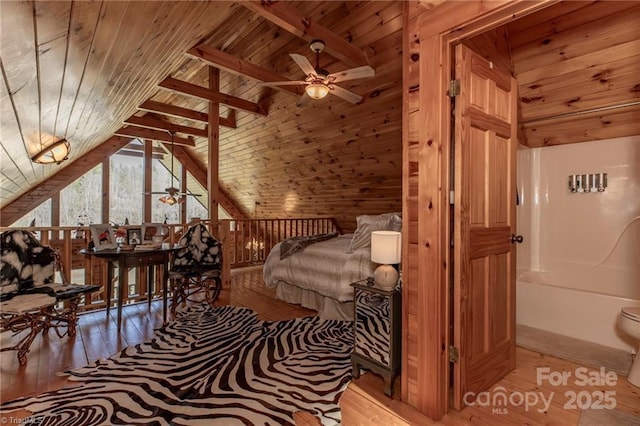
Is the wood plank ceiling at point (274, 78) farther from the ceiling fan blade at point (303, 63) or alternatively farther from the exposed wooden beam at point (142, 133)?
the ceiling fan blade at point (303, 63)

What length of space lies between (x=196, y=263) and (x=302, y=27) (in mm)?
2849

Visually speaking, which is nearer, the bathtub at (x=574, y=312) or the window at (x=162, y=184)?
the bathtub at (x=574, y=312)

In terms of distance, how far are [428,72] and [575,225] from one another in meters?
2.82

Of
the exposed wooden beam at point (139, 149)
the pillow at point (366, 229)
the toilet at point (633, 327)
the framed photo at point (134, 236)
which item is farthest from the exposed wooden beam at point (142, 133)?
the toilet at point (633, 327)

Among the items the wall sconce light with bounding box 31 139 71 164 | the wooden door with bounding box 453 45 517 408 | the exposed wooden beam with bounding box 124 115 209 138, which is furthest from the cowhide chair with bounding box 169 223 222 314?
the exposed wooden beam with bounding box 124 115 209 138

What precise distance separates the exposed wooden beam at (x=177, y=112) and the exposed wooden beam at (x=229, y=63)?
2023 millimetres

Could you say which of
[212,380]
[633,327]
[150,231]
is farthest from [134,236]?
[633,327]

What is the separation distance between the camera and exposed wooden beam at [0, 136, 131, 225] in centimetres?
606

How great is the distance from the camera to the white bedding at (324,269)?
3094mm

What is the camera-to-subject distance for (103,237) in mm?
3121

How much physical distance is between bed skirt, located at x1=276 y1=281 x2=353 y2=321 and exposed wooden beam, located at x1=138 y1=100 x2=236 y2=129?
3633 mm

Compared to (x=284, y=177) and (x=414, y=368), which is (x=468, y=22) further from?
(x=284, y=177)

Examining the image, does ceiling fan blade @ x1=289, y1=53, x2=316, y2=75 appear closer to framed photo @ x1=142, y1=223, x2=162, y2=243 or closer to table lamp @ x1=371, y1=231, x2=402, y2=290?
table lamp @ x1=371, y1=231, x2=402, y2=290

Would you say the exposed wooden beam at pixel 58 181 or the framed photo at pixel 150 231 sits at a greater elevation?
the exposed wooden beam at pixel 58 181
